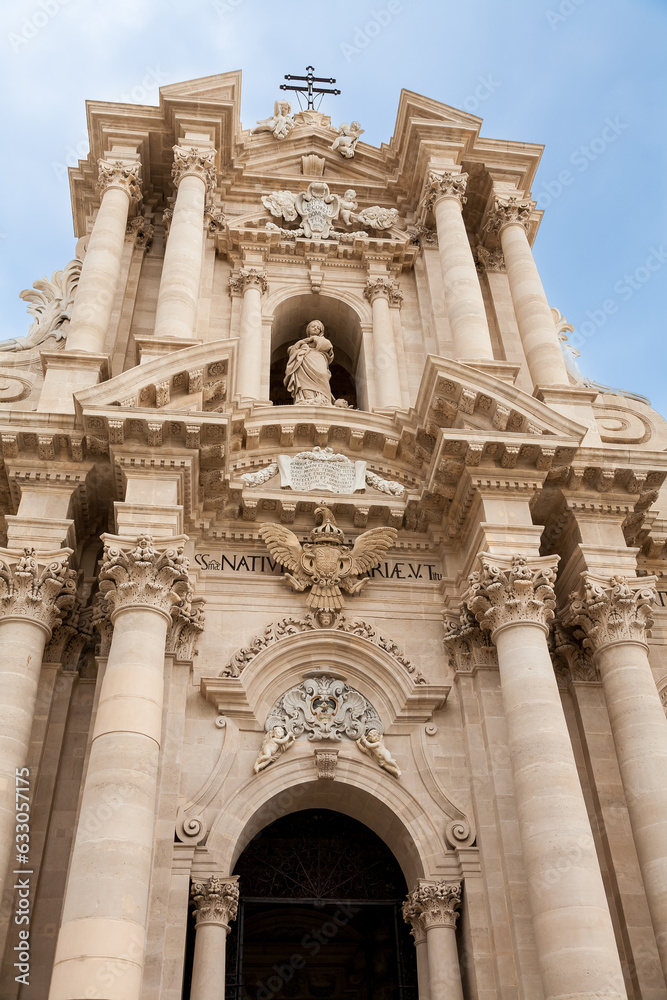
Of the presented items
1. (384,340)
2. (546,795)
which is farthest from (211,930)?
(384,340)

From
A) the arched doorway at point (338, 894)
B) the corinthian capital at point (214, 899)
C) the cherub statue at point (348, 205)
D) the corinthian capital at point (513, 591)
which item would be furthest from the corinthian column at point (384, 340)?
the corinthian capital at point (214, 899)

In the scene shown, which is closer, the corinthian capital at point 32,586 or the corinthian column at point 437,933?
the corinthian column at point 437,933

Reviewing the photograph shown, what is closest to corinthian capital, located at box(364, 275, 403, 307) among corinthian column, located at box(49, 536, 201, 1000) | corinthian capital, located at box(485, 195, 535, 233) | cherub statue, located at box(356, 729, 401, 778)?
corinthian capital, located at box(485, 195, 535, 233)

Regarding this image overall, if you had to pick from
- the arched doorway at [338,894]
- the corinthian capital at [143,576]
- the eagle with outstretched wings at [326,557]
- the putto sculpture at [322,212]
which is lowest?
the arched doorway at [338,894]

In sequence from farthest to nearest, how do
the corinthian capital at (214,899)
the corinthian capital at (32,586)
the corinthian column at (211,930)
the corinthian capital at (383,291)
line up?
the corinthian capital at (383,291) < the corinthian capital at (32,586) < the corinthian capital at (214,899) < the corinthian column at (211,930)

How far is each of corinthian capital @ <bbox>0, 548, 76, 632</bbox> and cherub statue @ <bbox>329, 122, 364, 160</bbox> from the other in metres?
12.7

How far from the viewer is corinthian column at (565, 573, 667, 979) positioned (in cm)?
1017

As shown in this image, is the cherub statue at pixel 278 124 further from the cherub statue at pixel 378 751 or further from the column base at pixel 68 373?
the cherub statue at pixel 378 751

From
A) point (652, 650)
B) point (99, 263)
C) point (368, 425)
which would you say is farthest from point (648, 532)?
point (99, 263)

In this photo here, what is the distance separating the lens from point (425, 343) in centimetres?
1709

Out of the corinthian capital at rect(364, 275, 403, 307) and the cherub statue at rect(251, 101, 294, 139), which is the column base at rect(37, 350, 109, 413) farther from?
the cherub statue at rect(251, 101, 294, 139)

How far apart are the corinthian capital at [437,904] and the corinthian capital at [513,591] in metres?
3.19

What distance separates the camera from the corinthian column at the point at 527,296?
1555 centimetres

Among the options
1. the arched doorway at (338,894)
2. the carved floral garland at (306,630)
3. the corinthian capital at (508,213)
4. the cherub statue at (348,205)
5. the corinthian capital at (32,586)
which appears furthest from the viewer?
the cherub statue at (348,205)
